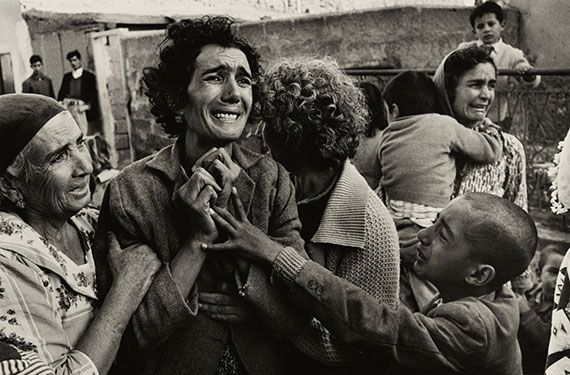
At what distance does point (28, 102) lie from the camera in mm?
1990

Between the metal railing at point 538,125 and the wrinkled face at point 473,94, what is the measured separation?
2171mm

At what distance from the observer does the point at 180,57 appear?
2.19 metres

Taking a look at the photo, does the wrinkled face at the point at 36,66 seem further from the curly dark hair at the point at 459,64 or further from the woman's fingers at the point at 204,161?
the woman's fingers at the point at 204,161

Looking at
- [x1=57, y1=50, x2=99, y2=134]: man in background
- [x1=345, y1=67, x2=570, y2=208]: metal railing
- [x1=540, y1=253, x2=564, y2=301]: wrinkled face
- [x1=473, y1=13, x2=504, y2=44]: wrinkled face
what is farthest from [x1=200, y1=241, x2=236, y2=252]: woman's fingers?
[x1=57, y1=50, x2=99, y2=134]: man in background

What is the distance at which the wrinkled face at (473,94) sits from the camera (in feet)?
11.9

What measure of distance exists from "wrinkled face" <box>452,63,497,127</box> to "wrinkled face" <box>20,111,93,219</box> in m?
2.34

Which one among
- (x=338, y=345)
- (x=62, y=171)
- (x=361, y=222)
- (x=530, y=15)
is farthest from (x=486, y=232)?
(x=530, y=15)

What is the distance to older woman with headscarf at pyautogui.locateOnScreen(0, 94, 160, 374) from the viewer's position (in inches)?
71.3

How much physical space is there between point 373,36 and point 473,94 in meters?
4.40

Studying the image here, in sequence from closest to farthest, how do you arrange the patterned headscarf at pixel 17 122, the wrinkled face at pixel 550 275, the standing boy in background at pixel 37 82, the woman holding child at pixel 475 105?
the patterned headscarf at pixel 17 122, the woman holding child at pixel 475 105, the wrinkled face at pixel 550 275, the standing boy in background at pixel 37 82

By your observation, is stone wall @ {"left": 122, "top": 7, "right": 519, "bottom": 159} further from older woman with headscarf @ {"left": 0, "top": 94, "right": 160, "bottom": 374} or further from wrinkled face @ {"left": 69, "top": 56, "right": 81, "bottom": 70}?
older woman with headscarf @ {"left": 0, "top": 94, "right": 160, "bottom": 374}

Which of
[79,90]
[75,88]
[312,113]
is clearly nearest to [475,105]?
[312,113]

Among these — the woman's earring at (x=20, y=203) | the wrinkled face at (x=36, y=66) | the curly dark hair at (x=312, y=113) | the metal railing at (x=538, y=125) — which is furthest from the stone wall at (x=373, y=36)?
the woman's earring at (x=20, y=203)

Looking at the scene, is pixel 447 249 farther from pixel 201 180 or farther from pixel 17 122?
pixel 17 122
